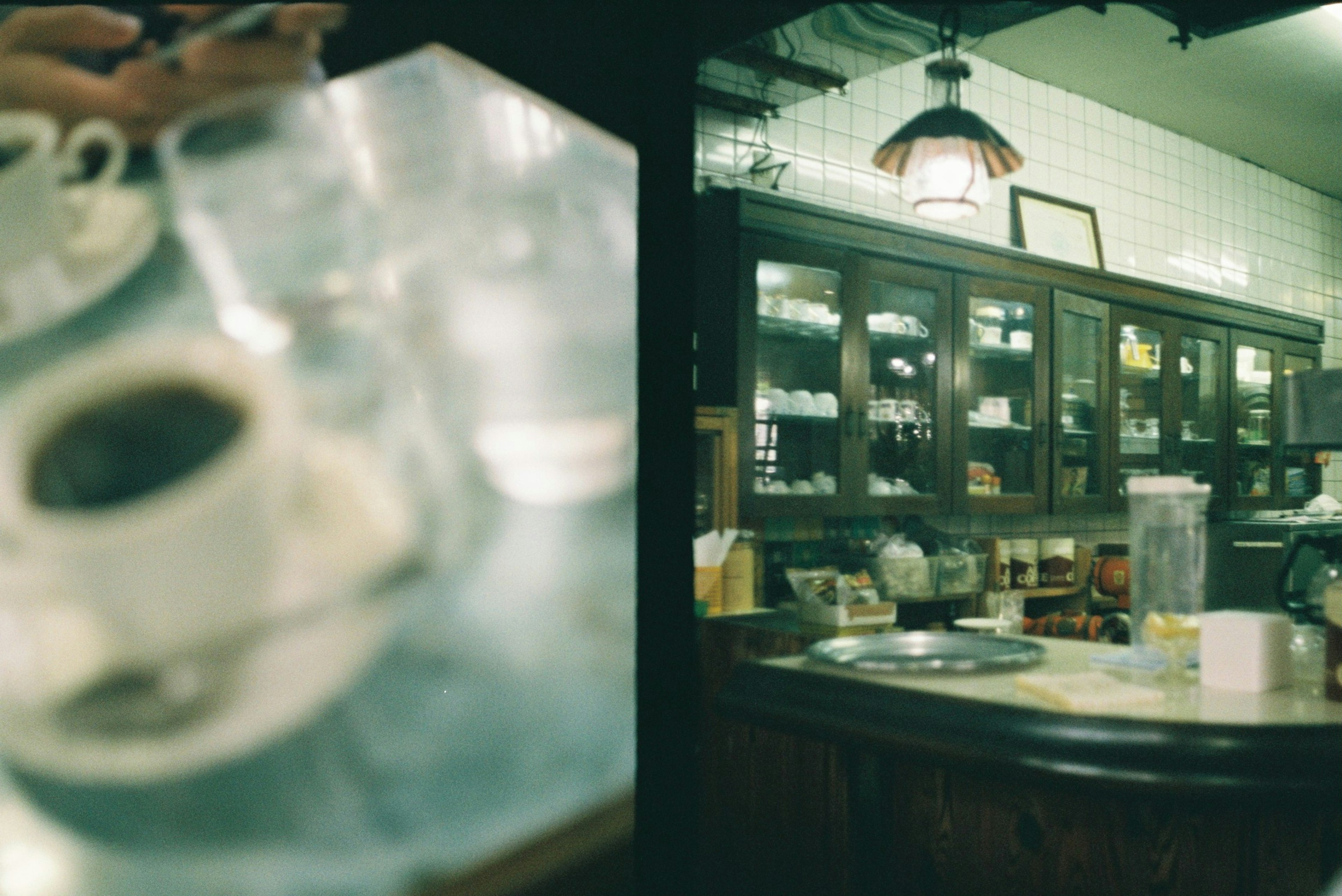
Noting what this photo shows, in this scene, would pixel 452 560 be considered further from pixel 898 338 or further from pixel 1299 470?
pixel 1299 470

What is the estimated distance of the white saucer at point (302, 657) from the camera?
0.77 meters

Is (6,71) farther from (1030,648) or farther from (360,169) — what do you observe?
(1030,648)

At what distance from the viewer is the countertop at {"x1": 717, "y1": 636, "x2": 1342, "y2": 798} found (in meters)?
1.22

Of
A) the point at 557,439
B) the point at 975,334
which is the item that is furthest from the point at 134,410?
the point at 975,334

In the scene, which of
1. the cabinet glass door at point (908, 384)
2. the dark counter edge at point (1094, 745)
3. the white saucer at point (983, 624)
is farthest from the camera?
the cabinet glass door at point (908, 384)

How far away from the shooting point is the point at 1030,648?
171 centimetres

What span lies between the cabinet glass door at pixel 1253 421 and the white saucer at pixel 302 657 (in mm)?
4457

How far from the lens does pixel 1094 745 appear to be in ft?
4.20

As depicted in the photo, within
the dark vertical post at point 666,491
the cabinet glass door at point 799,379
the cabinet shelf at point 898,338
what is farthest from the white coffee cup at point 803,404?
the dark vertical post at point 666,491

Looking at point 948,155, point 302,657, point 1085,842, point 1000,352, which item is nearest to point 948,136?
point 948,155

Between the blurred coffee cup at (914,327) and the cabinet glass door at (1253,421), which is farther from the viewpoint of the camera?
the cabinet glass door at (1253,421)

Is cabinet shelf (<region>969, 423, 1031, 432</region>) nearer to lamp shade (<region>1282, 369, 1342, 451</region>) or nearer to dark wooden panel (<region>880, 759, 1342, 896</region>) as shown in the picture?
lamp shade (<region>1282, 369, 1342, 451</region>)

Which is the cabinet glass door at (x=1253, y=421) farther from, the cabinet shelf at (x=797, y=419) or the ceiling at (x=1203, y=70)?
the cabinet shelf at (x=797, y=419)

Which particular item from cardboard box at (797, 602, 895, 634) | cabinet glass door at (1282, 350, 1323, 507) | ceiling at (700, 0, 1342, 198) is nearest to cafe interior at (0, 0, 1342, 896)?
ceiling at (700, 0, 1342, 198)
